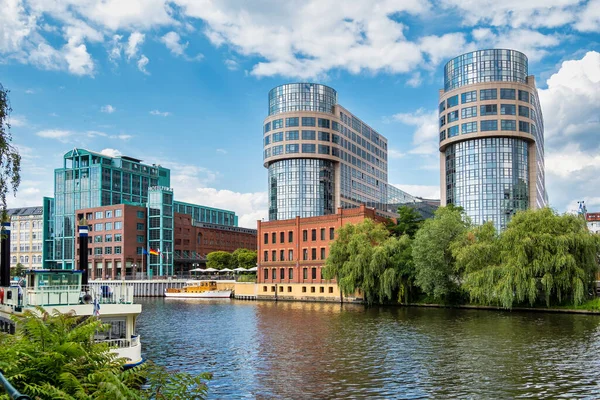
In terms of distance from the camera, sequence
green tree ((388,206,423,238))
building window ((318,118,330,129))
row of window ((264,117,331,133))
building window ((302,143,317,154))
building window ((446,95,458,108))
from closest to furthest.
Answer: green tree ((388,206,423,238)), building window ((446,95,458,108)), building window ((302,143,317,154)), row of window ((264,117,331,133)), building window ((318,118,330,129))

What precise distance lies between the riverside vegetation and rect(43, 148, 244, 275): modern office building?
8540 centimetres

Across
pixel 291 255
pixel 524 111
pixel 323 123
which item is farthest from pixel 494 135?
pixel 291 255

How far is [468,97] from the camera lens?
12162cm

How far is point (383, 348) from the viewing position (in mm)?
38406

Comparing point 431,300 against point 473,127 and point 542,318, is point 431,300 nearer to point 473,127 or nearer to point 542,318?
point 542,318

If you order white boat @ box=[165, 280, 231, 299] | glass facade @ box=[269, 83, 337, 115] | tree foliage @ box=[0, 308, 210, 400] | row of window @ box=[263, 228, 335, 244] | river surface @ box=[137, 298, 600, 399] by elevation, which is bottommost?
white boat @ box=[165, 280, 231, 299]

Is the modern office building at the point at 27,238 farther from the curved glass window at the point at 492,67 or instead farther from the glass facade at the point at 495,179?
the curved glass window at the point at 492,67

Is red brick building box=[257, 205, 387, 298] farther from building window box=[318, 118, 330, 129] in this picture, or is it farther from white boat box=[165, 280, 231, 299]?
building window box=[318, 118, 330, 129]

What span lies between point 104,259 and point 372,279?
3912 inches

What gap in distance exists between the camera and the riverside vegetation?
Result: 60.0 metres

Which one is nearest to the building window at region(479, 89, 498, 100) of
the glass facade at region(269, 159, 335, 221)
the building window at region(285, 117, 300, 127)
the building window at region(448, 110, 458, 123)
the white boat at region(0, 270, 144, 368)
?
the building window at region(448, 110, 458, 123)

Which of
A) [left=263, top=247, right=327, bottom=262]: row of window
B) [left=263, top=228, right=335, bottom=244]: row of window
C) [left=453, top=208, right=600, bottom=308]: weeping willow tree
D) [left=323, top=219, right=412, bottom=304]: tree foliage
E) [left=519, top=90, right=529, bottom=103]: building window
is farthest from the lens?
[left=519, top=90, right=529, bottom=103]: building window

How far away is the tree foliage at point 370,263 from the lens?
75875 millimetres

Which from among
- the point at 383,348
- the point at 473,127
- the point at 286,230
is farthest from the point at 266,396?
the point at 473,127
